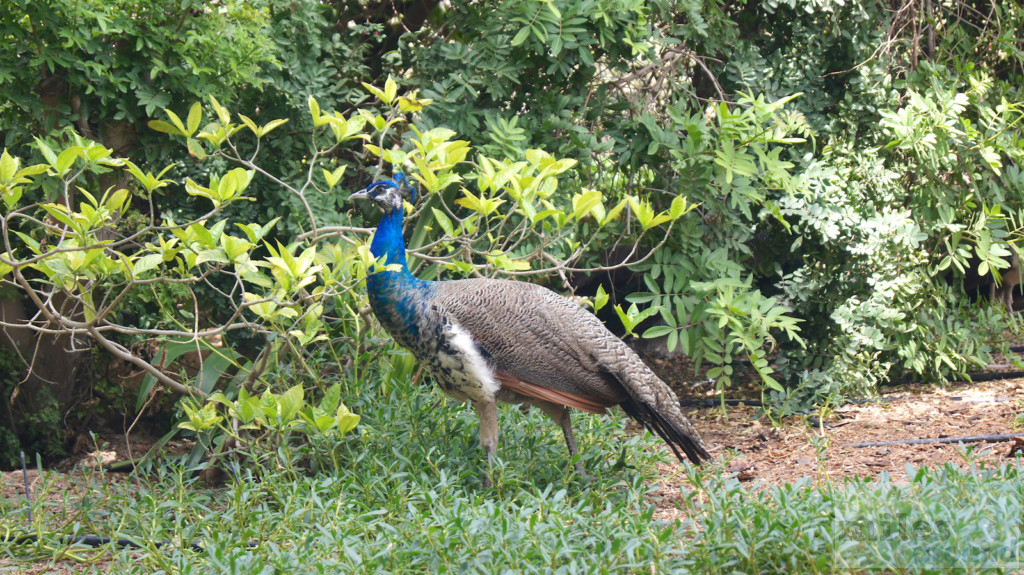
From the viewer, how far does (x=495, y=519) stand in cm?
297

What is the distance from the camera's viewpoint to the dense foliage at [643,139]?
14.4 ft

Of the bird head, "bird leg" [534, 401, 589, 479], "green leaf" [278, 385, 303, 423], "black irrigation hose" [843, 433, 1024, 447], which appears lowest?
"black irrigation hose" [843, 433, 1024, 447]

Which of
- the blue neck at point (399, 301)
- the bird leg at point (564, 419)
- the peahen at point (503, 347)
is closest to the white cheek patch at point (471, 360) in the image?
the peahen at point (503, 347)

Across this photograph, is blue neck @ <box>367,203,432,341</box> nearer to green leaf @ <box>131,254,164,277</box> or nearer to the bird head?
the bird head

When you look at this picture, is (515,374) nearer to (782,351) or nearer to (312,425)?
(312,425)

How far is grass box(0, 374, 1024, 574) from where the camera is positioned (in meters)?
2.58

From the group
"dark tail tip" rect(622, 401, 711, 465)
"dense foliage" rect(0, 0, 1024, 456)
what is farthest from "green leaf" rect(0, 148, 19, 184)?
"dark tail tip" rect(622, 401, 711, 465)

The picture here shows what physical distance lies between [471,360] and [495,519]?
95 cm

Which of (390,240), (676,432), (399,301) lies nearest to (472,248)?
(390,240)

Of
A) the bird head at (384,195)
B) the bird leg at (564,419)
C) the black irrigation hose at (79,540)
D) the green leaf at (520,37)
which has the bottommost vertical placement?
the black irrigation hose at (79,540)

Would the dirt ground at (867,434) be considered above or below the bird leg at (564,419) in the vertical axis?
below

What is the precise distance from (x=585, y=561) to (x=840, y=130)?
160 inches

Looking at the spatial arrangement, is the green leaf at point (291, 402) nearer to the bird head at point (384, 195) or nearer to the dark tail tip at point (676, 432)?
the bird head at point (384, 195)

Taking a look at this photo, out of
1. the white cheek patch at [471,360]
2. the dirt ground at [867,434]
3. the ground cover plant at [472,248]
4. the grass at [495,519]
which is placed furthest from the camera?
the dirt ground at [867,434]
